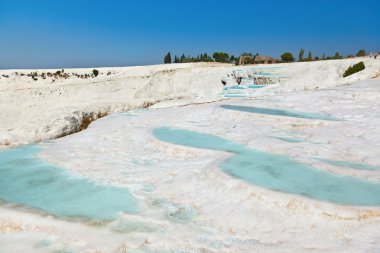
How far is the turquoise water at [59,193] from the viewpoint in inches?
195

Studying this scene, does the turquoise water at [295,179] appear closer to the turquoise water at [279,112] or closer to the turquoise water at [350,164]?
the turquoise water at [350,164]

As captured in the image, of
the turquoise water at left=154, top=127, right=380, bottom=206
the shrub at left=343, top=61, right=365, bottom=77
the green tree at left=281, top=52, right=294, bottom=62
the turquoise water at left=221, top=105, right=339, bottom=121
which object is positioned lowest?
the turquoise water at left=154, top=127, right=380, bottom=206

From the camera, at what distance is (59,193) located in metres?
5.63

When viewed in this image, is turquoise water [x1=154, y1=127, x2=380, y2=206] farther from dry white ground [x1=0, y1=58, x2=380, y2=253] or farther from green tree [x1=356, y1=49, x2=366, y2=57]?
green tree [x1=356, y1=49, x2=366, y2=57]

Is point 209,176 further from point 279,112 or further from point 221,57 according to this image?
point 221,57

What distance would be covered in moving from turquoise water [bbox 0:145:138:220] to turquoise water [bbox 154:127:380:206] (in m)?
1.99

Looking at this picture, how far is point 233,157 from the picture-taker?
7.03m

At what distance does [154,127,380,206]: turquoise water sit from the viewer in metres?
5.25

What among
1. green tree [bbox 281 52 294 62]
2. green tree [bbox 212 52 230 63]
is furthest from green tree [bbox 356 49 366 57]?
green tree [bbox 212 52 230 63]

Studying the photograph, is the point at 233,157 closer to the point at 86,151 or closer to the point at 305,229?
the point at 305,229

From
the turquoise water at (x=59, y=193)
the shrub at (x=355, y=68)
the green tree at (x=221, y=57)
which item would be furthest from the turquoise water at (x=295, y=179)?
the green tree at (x=221, y=57)

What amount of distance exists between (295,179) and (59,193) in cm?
369

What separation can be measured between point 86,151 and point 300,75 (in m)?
19.6

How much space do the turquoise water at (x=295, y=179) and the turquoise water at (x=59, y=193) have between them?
199 cm
